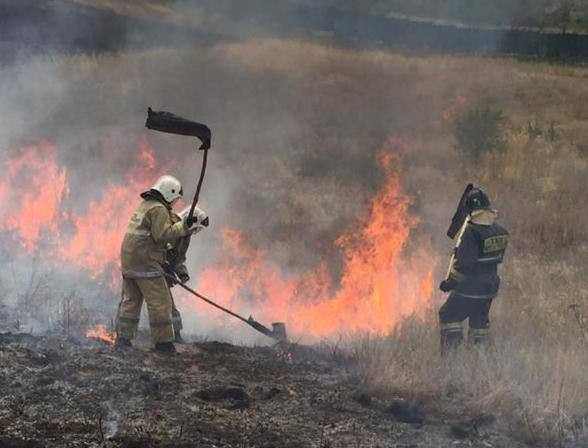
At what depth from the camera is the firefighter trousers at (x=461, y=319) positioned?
6.43 m

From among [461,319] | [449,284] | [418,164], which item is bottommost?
[461,319]

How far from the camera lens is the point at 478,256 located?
21.0 ft

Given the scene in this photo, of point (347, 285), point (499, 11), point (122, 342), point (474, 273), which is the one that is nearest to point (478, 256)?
point (474, 273)

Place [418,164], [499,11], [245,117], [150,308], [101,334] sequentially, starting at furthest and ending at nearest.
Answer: [499,11], [245,117], [418,164], [101,334], [150,308]

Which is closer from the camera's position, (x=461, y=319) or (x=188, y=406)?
(x=188, y=406)

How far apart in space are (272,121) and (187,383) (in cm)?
1351

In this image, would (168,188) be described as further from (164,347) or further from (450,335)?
(450,335)

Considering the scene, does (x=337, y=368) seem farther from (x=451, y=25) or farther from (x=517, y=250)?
(x=451, y=25)

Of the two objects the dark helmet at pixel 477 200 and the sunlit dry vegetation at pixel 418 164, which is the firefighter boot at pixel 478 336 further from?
the dark helmet at pixel 477 200

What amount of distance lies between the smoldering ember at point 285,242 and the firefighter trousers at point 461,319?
2 cm

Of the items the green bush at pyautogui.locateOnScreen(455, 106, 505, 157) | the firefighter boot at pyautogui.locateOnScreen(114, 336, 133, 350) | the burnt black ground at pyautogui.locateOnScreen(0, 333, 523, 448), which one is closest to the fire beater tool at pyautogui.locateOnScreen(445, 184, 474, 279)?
the burnt black ground at pyautogui.locateOnScreen(0, 333, 523, 448)

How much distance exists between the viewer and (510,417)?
5.34 meters

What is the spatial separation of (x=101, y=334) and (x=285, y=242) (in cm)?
392

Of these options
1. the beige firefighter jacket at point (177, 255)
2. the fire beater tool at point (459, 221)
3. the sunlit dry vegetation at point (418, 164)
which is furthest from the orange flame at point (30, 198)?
the fire beater tool at point (459, 221)
